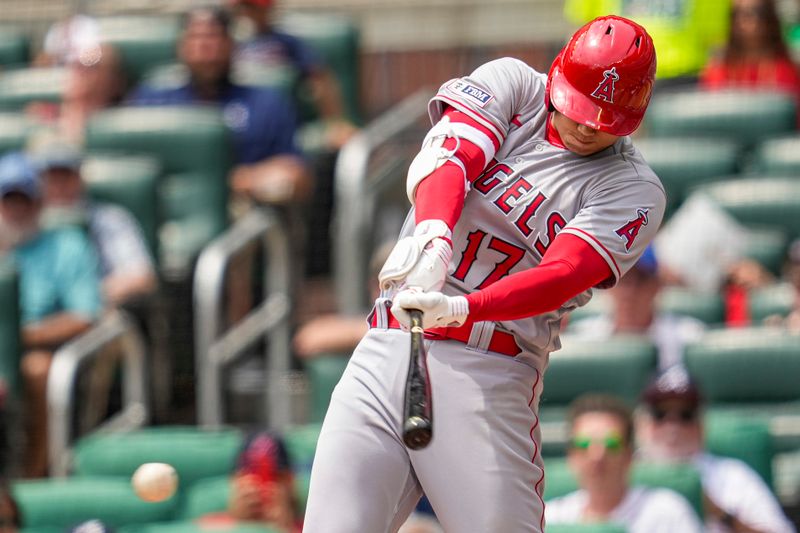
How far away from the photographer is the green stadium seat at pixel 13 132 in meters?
6.83

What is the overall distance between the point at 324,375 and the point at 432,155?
8.14ft

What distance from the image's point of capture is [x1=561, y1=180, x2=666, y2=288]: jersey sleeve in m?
2.94

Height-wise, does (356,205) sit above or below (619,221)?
below

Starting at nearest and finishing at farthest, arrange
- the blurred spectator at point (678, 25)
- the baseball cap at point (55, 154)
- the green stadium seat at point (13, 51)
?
the baseball cap at point (55, 154)
the blurred spectator at point (678, 25)
the green stadium seat at point (13, 51)

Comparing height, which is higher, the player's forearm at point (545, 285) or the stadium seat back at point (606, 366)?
the player's forearm at point (545, 285)

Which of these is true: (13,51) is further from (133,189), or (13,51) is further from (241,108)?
(133,189)

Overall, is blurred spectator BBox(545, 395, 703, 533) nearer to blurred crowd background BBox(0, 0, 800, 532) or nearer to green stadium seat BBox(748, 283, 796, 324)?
blurred crowd background BBox(0, 0, 800, 532)

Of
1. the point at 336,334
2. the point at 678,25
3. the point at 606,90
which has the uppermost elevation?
the point at 606,90

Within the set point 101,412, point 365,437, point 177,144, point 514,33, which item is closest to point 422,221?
point 365,437

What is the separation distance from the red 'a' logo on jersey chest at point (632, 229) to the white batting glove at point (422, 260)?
371 mm

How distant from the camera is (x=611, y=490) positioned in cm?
459

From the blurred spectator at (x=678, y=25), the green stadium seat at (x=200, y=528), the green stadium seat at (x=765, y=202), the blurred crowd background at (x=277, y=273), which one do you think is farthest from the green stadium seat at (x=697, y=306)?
the green stadium seat at (x=200, y=528)

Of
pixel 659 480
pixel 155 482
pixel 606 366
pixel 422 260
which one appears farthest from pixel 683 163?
pixel 422 260

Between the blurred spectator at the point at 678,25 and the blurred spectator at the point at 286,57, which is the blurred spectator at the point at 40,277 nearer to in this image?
the blurred spectator at the point at 286,57
